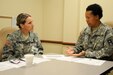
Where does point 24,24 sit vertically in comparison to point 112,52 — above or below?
above

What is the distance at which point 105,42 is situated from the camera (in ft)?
8.42

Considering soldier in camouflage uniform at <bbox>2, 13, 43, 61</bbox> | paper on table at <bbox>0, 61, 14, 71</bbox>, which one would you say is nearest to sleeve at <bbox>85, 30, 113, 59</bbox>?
soldier in camouflage uniform at <bbox>2, 13, 43, 61</bbox>

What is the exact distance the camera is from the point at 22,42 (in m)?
2.66

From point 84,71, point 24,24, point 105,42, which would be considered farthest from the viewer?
point 24,24

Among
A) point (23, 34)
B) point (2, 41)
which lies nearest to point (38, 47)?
point (23, 34)

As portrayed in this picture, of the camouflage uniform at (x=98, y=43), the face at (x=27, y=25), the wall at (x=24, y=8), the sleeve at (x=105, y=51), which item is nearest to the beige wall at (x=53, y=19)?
the wall at (x=24, y=8)

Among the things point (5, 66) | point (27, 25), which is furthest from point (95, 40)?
point (5, 66)

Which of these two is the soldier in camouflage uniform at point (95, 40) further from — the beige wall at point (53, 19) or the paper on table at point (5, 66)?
the beige wall at point (53, 19)

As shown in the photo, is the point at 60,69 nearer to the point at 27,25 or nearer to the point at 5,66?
the point at 5,66

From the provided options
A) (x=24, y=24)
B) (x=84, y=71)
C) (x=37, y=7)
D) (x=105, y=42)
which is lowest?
(x=84, y=71)

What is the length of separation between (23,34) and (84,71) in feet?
3.97

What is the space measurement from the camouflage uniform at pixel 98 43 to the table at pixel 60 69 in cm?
44

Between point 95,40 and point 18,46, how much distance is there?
1.02 metres

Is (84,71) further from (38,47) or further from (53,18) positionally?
(53,18)
